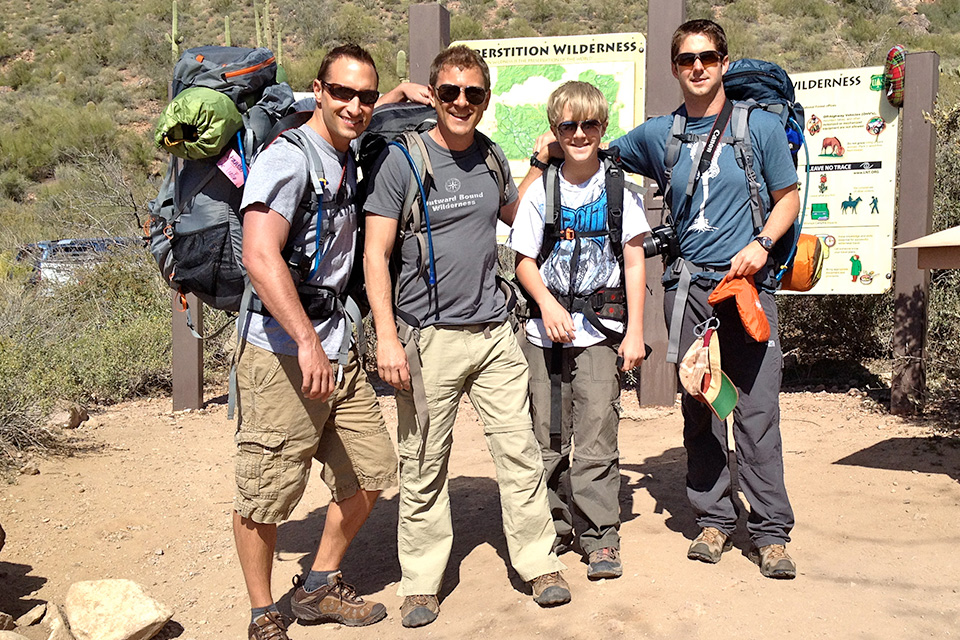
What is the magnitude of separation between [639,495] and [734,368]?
125 cm

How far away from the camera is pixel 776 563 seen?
3.29 meters

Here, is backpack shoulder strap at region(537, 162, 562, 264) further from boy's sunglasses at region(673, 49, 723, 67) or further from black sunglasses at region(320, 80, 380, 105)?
black sunglasses at region(320, 80, 380, 105)

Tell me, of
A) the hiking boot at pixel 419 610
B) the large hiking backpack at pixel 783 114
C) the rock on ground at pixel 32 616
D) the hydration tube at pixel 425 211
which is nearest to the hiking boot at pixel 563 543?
the hiking boot at pixel 419 610

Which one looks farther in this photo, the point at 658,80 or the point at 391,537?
the point at 658,80

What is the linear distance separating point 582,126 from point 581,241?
1.44 feet

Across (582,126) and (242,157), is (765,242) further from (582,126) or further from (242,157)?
(242,157)

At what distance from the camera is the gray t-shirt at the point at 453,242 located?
311cm

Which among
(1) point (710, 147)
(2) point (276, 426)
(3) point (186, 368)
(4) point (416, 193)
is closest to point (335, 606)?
(2) point (276, 426)

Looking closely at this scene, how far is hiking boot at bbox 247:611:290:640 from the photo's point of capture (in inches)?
121

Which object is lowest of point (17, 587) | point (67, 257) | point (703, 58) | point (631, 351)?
point (17, 587)

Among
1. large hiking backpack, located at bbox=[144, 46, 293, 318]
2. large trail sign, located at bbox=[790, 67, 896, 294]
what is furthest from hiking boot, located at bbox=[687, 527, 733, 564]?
large trail sign, located at bbox=[790, 67, 896, 294]

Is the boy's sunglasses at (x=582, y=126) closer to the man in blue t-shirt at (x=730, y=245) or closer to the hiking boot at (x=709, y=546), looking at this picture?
the man in blue t-shirt at (x=730, y=245)

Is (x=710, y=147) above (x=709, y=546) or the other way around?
above

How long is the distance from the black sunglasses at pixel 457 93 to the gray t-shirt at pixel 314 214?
411 millimetres
